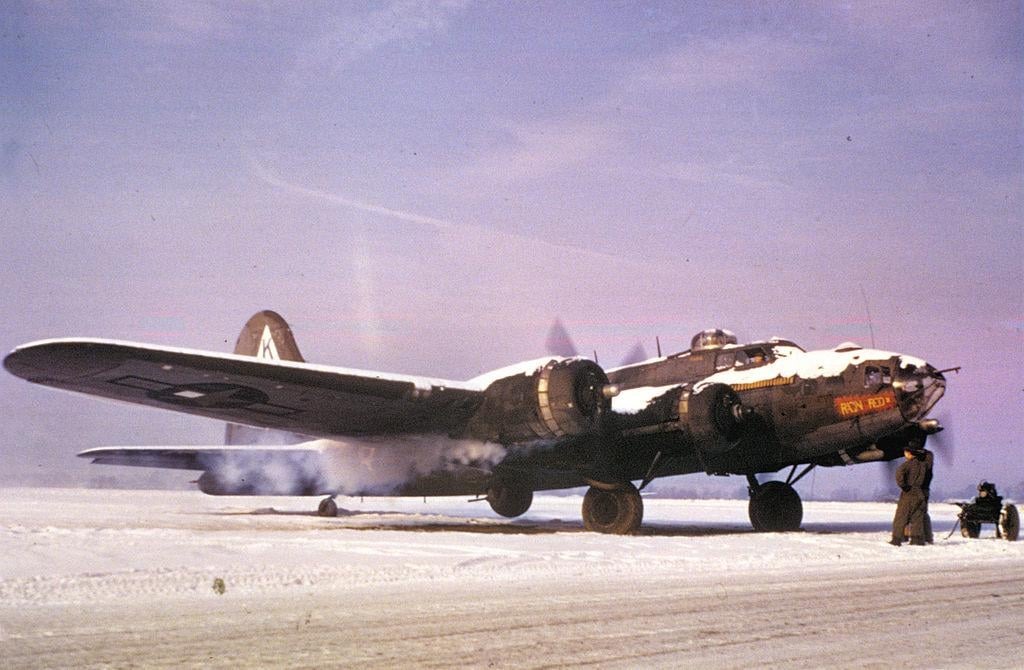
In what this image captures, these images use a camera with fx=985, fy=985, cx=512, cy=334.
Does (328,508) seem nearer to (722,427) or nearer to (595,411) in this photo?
(595,411)

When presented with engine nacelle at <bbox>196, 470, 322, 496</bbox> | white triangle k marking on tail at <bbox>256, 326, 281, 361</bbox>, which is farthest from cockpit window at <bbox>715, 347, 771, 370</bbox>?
white triangle k marking on tail at <bbox>256, 326, 281, 361</bbox>

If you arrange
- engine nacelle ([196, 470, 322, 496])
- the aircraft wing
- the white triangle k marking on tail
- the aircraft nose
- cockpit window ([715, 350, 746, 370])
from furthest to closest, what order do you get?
1. the white triangle k marking on tail
2. engine nacelle ([196, 470, 322, 496])
3. cockpit window ([715, 350, 746, 370])
4. the aircraft nose
5. the aircraft wing

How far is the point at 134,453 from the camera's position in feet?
84.6

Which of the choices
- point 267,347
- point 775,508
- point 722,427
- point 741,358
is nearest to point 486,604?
point 722,427

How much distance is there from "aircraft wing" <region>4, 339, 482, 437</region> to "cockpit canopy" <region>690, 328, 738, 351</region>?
476 centimetres

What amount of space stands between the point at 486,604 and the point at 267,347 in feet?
63.5

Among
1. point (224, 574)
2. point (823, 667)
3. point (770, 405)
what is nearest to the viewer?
point (823, 667)

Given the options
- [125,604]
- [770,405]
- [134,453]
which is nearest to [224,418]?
[134,453]

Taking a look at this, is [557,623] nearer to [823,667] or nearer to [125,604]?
[823,667]

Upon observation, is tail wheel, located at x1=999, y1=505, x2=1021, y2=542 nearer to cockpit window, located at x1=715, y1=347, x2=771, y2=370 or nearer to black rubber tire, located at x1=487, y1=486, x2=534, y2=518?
cockpit window, located at x1=715, y1=347, x2=771, y2=370

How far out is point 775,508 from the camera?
68.1 feet

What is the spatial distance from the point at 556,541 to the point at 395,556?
3.98 meters

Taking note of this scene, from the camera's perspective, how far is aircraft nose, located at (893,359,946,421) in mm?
17016

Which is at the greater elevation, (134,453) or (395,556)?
(134,453)
